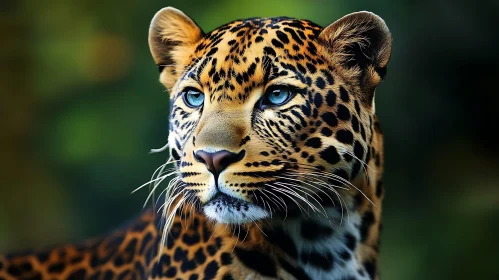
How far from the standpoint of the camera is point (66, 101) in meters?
8.53

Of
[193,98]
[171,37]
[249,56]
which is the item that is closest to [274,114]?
[249,56]

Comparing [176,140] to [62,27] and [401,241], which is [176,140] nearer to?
[401,241]

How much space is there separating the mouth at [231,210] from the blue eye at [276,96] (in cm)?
40

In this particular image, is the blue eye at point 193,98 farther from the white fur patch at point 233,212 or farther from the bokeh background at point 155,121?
the bokeh background at point 155,121

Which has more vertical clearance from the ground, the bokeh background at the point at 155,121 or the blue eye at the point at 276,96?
the blue eye at the point at 276,96

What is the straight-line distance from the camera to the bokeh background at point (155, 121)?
22.1 feet

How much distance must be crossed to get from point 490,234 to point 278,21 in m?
4.25

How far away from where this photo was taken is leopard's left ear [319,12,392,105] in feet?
9.98

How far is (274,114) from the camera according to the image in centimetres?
292

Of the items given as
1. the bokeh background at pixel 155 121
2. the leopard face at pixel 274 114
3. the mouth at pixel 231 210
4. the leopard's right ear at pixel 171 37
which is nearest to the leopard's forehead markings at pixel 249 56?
the leopard face at pixel 274 114

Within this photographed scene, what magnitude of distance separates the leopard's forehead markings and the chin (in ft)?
1.28

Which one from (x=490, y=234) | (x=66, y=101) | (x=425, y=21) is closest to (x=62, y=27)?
(x=66, y=101)

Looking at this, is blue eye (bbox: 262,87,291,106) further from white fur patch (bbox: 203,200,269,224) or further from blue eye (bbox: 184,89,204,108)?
white fur patch (bbox: 203,200,269,224)

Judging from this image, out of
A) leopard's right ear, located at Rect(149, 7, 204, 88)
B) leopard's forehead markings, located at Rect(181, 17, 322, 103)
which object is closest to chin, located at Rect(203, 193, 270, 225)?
leopard's forehead markings, located at Rect(181, 17, 322, 103)
